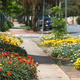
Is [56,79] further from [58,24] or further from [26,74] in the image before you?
[58,24]

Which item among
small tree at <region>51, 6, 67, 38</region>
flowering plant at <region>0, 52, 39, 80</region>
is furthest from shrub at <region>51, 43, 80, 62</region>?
small tree at <region>51, 6, 67, 38</region>

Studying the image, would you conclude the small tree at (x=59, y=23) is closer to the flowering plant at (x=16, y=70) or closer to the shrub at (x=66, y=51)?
the shrub at (x=66, y=51)

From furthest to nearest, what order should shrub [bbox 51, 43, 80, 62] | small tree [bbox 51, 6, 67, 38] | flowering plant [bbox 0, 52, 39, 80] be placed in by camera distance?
small tree [bbox 51, 6, 67, 38], shrub [bbox 51, 43, 80, 62], flowering plant [bbox 0, 52, 39, 80]

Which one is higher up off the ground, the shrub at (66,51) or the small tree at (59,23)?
the small tree at (59,23)

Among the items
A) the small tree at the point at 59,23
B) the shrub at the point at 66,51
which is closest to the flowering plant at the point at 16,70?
the shrub at the point at 66,51

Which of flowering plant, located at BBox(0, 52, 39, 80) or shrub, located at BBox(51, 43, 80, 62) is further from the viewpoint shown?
shrub, located at BBox(51, 43, 80, 62)

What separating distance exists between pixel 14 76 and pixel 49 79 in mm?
1505

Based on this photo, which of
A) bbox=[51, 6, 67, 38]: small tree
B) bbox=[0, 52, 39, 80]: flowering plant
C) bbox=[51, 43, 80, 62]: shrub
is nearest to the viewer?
bbox=[0, 52, 39, 80]: flowering plant

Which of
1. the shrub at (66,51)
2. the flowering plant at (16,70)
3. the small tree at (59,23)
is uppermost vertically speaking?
the small tree at (59,23)

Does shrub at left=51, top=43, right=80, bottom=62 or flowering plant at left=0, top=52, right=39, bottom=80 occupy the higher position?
flowering plant at left=0, top=52, right=39, bottom=80

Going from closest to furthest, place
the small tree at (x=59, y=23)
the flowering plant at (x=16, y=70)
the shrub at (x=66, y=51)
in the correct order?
the flowering plant at (x=16, y=70), the shrub at (x=66, y=51), the small tree at (x=59, y=23)

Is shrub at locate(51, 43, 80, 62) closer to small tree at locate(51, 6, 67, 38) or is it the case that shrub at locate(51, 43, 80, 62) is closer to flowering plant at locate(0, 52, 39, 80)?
flowering plant at locate(0, 52, 39, 80)

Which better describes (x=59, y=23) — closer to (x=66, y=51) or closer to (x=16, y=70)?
(x=66, y=51)

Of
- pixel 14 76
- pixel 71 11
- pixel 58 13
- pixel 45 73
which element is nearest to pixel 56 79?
pixel 45 73
